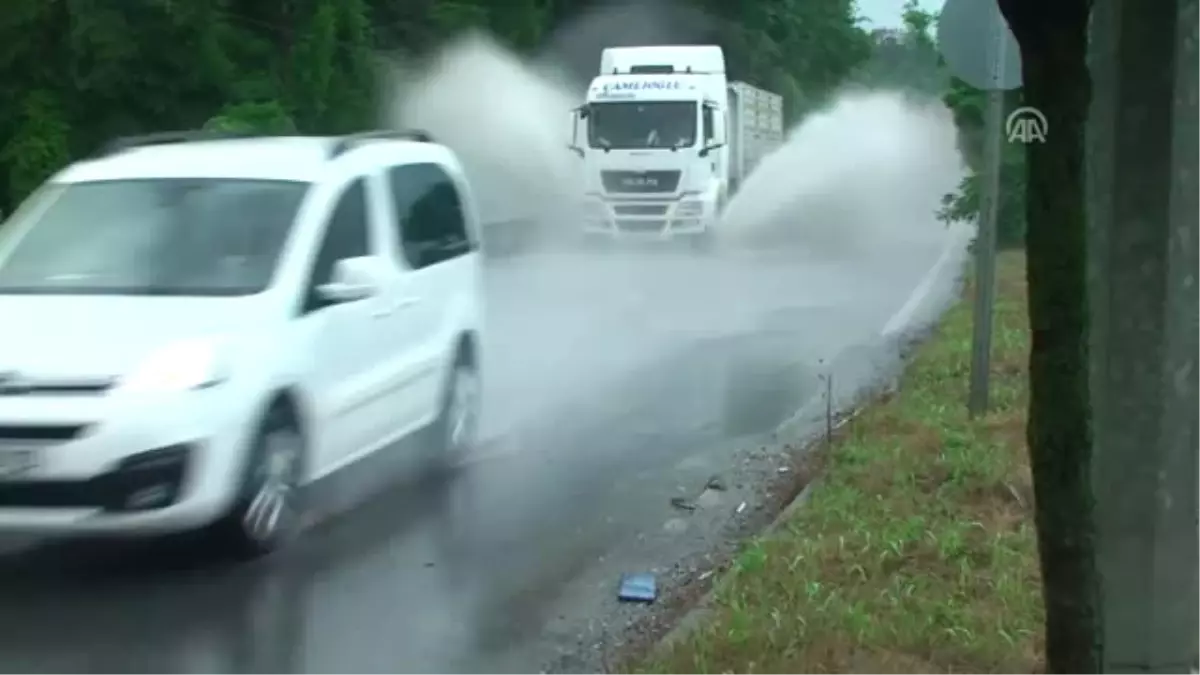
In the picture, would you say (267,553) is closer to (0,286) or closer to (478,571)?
(478,571)

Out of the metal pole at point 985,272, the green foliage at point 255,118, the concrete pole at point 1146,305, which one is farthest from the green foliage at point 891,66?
the concrete pole at point 1146,305

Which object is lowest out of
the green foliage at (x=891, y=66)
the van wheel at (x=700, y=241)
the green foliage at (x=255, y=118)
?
the van wheel at (x=700, y=241)

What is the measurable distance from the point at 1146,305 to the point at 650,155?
26106 mm

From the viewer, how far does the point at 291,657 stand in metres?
6.63

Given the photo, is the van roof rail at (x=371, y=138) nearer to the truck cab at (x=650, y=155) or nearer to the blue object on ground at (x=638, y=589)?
the blue object on ground at (x=638, y=589)

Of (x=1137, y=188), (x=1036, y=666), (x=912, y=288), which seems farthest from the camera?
(x=912, y=288)

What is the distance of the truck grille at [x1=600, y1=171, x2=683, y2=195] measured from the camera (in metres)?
30.6

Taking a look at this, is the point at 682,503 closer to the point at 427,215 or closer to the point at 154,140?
the point at 427,215

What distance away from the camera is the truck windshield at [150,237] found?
27.3ft

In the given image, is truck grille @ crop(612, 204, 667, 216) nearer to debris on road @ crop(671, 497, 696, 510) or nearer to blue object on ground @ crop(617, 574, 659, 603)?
debris on road @ crop(671, 497, 696, 510)

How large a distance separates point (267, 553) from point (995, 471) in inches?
140

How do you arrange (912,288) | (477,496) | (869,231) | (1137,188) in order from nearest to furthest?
(1137,188)
(477,496)
(912,288)
(869,231)

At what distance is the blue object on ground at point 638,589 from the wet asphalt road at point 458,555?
0.26 meters

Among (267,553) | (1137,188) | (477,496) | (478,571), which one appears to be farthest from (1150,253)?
(477,496)
